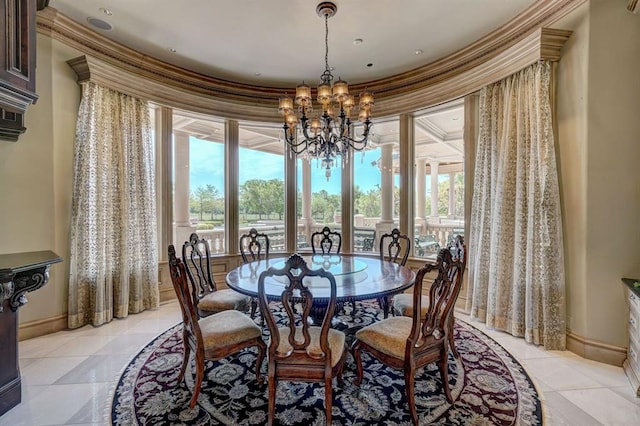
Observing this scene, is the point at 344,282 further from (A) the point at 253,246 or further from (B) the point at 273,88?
(B) the point at 273,88

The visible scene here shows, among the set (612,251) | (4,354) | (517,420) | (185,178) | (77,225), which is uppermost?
(185,178)

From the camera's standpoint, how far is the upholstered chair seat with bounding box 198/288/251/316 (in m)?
2.88

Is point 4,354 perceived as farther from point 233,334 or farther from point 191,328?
point 233,334

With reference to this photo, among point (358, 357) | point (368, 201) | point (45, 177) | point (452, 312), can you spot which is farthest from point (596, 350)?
point (45, 177)

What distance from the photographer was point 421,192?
193 inches

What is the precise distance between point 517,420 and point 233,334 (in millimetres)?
1957

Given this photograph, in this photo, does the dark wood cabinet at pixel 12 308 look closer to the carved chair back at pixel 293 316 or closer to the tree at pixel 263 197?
the carved chair back at pixel 293 316

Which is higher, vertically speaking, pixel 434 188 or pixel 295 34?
pixel 295 34

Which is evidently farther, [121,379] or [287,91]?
[287,91]

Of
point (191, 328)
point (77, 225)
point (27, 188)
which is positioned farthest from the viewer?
point (77, 225)

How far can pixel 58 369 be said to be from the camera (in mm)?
2482

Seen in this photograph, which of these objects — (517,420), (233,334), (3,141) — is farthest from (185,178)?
(517,420)

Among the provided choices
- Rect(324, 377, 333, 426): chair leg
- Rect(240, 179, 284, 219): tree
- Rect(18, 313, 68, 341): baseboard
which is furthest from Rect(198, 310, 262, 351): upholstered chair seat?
Rect(240, 179, 284, 219): tree

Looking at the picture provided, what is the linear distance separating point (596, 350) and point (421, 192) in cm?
289
